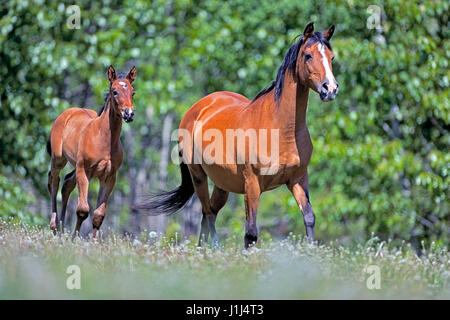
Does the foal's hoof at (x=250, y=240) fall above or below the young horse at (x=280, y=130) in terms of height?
below

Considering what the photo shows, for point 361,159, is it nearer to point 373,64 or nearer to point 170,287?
point 373,64

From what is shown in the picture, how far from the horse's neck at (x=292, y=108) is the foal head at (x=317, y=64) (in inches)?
4.6

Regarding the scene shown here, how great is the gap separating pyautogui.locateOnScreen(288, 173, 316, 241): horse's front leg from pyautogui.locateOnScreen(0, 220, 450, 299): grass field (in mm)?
301

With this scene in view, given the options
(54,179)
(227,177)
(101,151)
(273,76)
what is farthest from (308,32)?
(273,76)

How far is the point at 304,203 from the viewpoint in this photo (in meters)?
6.44

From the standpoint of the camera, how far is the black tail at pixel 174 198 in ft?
27.2

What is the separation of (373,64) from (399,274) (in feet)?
20.6

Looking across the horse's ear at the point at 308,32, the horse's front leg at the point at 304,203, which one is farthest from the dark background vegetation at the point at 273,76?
the horse's ear at the point at 308,32

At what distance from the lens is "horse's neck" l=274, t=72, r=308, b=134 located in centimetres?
634

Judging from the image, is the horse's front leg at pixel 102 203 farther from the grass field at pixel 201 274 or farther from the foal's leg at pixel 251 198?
Result: the foal's leg at pixel 251 198

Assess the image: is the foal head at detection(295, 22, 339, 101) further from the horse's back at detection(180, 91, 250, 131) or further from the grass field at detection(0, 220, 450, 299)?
the horse's back at detection(180, 91, 250, 131)

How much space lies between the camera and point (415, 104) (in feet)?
39.4

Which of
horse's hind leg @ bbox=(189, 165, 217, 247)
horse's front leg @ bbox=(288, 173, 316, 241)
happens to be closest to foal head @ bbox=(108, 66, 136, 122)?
horse's hind leg @ bbox=(189, 165, 217, 247)

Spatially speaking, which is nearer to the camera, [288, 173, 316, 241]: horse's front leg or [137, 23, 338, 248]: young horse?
[137, 23, 338, 248]: young horse
